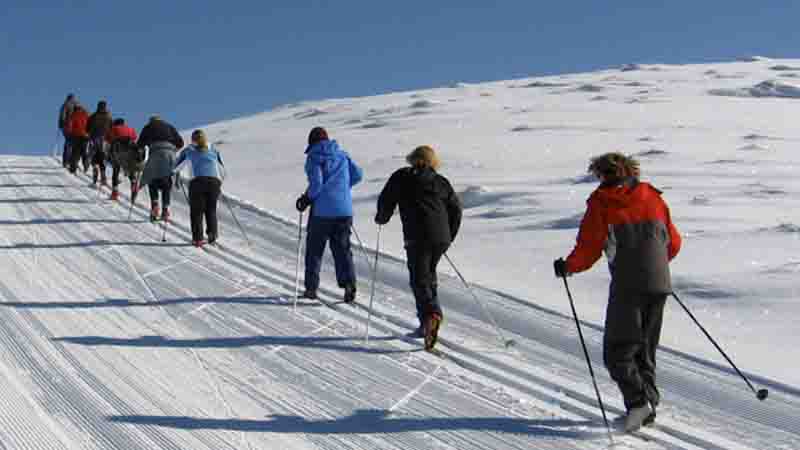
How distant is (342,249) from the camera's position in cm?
845

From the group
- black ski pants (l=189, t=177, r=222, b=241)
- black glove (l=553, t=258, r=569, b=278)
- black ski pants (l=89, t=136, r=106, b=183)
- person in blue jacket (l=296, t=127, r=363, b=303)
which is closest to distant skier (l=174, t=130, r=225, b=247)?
black ski pants (l=189, t=177, r=222, b=241)

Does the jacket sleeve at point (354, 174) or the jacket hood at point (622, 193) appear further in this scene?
the jacket sleeve at point (354, 174)

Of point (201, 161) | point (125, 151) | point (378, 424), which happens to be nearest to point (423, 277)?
point (378, 424)

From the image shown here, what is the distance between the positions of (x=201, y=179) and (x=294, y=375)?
5539 mm

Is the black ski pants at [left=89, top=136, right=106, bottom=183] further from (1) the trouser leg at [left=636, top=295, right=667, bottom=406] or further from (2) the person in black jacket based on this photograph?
(1) the trouser leg at [left=636, top=295, right=667, bottom=406]

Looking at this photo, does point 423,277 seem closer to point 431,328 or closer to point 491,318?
point 431,328

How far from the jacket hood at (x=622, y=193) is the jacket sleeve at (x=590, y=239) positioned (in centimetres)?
6

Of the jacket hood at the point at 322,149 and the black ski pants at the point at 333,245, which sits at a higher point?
the jacket hood at the point at 322,149

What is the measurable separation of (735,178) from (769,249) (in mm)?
6404

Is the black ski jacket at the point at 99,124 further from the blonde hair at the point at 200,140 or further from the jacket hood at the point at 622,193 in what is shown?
the jacket hood at the point at 622,193

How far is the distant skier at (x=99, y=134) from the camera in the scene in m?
16.5

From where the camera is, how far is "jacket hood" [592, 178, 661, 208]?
5.01m

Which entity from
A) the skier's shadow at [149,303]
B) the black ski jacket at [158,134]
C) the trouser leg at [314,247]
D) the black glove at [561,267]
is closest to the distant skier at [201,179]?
the black ski jacket at [158,134]

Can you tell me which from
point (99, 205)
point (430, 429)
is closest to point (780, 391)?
point (430, 429)
